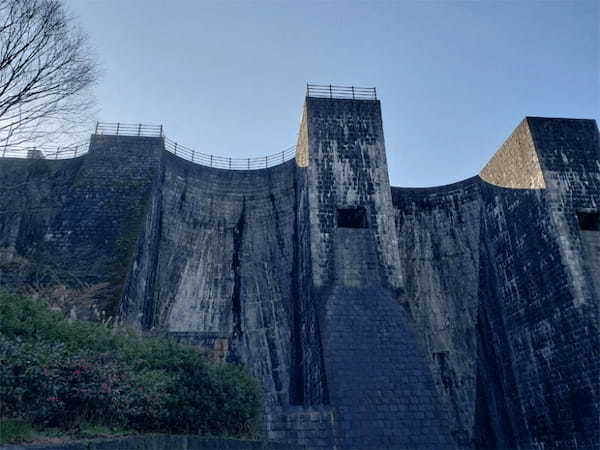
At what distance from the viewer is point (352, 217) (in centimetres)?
1844

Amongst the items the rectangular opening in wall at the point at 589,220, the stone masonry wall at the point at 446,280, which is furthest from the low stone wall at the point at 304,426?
the rectangular opening in wall at the point at 589,220

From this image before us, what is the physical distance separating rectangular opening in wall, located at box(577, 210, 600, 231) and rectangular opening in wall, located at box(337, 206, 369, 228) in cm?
737

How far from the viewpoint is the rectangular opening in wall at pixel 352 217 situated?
18.1 meters

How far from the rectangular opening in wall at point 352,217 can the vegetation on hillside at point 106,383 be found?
848 cm

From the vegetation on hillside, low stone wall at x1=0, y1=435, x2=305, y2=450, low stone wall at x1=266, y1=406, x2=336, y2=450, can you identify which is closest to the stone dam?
low stone wall at x1=266, y1=406, x2=336, y2=450

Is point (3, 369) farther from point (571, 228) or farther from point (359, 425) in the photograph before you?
point (571, 228)

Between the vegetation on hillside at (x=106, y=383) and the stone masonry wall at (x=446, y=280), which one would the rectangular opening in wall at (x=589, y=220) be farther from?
the vegetation on hillside at (x=106, y=383)

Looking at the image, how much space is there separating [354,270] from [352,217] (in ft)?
8.02

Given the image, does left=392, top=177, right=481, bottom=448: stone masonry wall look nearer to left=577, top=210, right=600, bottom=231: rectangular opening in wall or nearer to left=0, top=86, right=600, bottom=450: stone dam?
left=0, top=86, right=600, bottom=450: stone dam

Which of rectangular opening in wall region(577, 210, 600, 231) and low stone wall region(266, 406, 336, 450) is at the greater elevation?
rectangular opening in wall region(577, 210, 600, 231)

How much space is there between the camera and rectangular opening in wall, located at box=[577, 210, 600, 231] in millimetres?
16875

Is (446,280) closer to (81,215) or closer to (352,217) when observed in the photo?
(352,217)

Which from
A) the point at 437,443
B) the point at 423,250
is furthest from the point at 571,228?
the point at 437,443

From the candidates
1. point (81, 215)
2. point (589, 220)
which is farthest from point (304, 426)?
point (589, 220)
